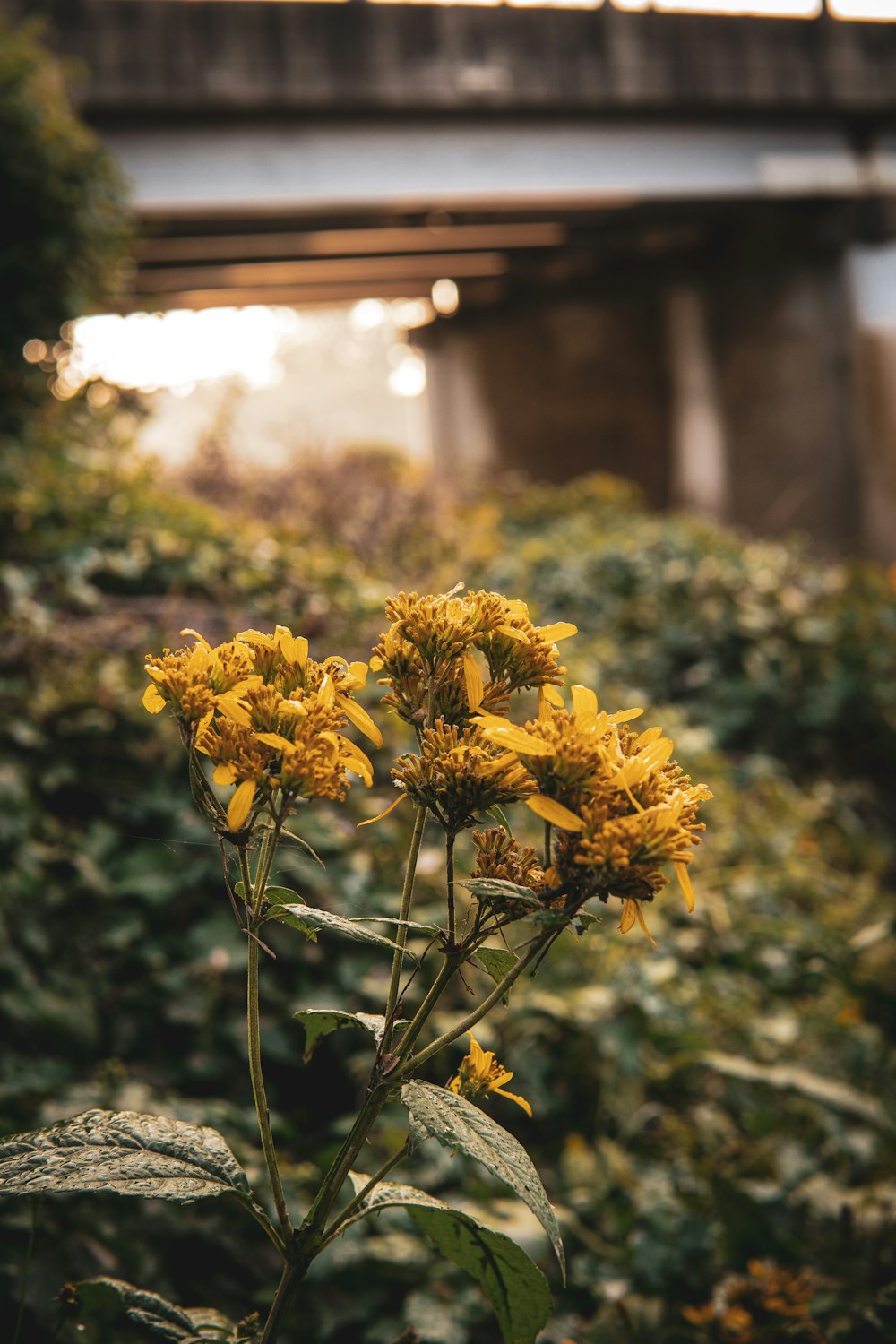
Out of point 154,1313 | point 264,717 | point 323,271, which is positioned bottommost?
point 154,1313

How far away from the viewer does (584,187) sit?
7.82 meters

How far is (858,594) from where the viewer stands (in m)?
4.80

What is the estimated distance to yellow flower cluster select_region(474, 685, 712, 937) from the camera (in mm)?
665

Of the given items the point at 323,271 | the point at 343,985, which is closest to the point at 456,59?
the point at 323,271

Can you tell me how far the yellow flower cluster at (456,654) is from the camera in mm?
752

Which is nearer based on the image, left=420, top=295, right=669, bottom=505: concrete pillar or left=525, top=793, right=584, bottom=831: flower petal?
left=525, top=793, right=584, bottom=831: flower petal

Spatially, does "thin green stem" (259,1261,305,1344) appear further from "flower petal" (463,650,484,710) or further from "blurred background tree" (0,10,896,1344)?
"flower petal" (463,650,484,710)

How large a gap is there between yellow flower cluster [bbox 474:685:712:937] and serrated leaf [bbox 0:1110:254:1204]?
1.08ft

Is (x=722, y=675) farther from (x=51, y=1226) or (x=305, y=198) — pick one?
(x=305, y=198)

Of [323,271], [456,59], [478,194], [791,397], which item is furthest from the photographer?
[323,271]

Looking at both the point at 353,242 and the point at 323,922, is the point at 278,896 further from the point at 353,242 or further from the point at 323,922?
the point at 353,242

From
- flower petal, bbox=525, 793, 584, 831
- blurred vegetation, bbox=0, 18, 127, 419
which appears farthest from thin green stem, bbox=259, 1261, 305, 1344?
blurred vegetation, bbox=0, 18, 127, 419

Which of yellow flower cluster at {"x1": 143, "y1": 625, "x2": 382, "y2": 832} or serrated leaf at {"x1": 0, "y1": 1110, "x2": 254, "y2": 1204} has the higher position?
yellow flower cluster at {"x1": 143, "y1": 625, "x2": 382, "y2": 832}

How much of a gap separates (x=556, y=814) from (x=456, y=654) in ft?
0.49
